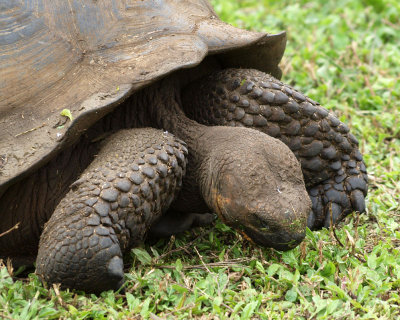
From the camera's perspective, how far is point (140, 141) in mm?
3531

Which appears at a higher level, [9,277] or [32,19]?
[32,19]

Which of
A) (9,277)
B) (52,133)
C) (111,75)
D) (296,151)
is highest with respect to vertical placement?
(111,75)

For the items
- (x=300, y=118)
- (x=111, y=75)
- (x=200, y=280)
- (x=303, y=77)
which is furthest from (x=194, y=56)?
(x=303, y=77)

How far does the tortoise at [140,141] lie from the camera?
10.7 feet

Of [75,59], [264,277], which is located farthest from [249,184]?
[75,59]

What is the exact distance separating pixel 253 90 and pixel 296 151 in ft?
1.48

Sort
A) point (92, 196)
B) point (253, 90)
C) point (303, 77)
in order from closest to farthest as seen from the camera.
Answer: point (92, 196) → point (253, 90) → point (303, 77)

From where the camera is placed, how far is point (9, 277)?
10.7ft

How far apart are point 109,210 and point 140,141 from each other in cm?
46

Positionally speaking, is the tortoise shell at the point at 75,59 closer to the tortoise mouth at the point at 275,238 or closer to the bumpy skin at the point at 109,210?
the bumpy skin at the point at 109,210

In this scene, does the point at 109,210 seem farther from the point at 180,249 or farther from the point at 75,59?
the point at 75,59

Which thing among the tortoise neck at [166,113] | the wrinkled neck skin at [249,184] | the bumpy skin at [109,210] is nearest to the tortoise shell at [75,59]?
the bumpy skin at [109,210]

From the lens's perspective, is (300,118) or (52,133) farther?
(300,118)

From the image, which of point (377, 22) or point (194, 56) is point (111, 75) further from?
point (377, 22)
